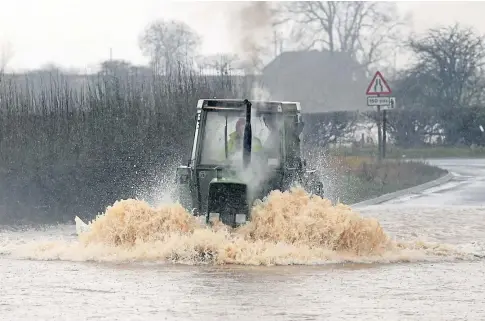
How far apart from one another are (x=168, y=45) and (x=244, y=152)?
40.3 feet

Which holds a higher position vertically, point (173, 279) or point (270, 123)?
point (270, 123)

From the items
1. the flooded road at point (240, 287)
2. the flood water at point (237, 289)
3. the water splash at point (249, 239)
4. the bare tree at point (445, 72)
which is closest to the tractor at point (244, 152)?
the water splash at point (249, 239)

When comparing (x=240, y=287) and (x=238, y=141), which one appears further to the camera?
(x=238, y=141)

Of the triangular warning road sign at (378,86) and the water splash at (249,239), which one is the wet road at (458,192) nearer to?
the triangular warning road sign at (378,86)

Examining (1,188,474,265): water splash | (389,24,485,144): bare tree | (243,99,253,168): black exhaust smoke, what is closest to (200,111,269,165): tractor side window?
(243,99,253,168): black exhaust smoke

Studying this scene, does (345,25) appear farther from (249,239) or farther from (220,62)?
(249,239)

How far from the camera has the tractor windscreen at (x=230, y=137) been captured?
17.1 meters

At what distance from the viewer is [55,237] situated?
19.3 metres

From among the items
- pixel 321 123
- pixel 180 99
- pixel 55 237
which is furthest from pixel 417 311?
pixel 321 123

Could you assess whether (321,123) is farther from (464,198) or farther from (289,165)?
(289,165)

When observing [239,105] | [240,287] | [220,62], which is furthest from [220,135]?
[220,62]

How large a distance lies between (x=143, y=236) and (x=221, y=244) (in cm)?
126

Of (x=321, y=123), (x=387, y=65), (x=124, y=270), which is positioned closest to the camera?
(x=124, y=270)

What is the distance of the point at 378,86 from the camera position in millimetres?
34312
